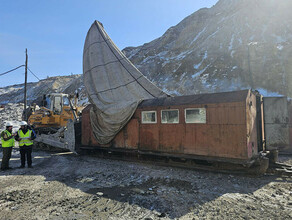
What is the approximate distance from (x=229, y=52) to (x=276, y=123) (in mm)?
28340

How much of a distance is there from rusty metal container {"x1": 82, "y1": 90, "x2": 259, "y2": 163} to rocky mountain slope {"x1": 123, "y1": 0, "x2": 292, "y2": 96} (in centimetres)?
2000

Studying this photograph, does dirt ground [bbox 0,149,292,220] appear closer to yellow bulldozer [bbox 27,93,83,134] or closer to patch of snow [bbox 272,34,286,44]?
yellow bulldozer [bbox 27,93,83,134]

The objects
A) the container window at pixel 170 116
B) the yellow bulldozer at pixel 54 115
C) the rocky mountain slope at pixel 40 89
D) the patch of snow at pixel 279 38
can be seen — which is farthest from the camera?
the rocky mountain slope at pixel 40 89

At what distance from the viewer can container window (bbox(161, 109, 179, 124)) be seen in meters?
7.51

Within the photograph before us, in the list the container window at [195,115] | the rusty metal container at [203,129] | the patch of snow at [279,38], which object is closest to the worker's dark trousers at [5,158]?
the rusty metal container at [203,129]

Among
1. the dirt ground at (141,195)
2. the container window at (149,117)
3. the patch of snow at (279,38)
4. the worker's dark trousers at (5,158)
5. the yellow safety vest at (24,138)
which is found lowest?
the dirt ground at (141,195)

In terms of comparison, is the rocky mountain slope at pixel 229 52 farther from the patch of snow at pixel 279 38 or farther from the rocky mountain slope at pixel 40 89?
the rocky mountain slope at pixel 40 89

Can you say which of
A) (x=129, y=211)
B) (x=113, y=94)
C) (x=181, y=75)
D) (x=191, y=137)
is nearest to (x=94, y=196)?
(x=129, y=211)

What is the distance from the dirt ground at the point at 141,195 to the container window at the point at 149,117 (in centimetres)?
192

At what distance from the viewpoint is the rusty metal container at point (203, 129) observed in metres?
6.19

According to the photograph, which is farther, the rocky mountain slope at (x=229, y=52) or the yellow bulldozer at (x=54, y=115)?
the rocky mountain slope at (x=229, y=52)

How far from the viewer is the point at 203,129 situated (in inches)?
270

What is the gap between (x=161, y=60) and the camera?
4175 centimetres

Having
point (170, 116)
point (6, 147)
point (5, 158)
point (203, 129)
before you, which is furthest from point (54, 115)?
point (203, 129)
